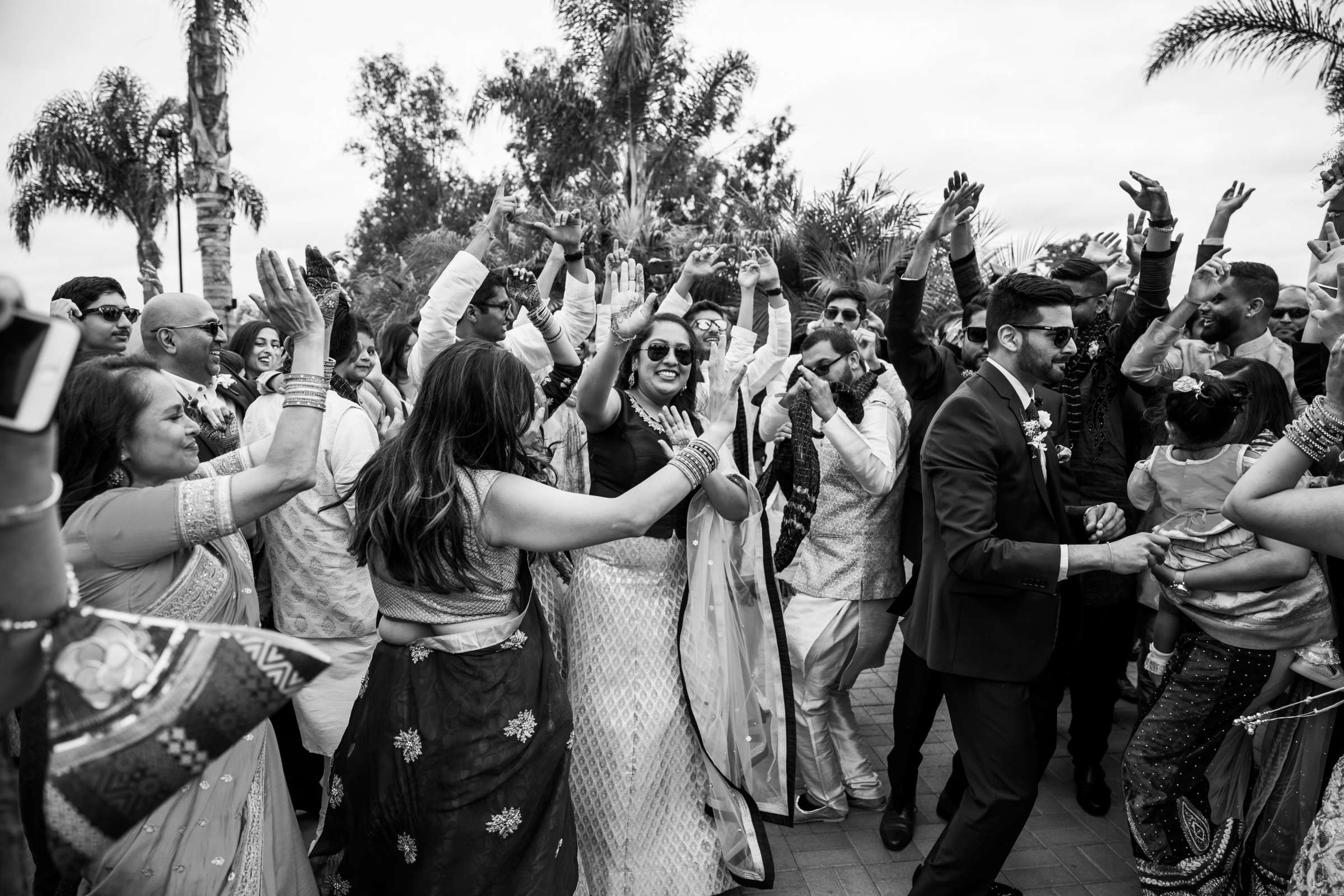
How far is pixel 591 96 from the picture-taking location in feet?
68.4

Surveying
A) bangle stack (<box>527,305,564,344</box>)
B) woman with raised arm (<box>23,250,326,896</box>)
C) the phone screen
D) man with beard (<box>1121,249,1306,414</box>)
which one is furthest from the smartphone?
man with beard (<box>1121,249,1306,414</box>)

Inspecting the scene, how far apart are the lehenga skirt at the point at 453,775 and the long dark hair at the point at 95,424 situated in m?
0.84

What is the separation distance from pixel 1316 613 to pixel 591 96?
20.3 m

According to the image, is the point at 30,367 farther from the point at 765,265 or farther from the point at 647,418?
the point at 765,265

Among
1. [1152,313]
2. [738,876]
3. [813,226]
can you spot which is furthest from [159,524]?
[813,226]

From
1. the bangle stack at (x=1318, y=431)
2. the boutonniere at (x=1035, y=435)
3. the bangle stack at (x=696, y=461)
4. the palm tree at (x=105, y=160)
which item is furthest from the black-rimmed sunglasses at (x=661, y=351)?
the palm tree at (x=105, y=160)

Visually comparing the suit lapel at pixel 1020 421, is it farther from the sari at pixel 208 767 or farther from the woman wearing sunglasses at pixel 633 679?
the sari at pixel 208 767

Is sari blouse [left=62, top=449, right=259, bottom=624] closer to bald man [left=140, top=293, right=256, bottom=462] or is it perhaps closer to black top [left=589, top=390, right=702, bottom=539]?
bald man [left=140, top=293, right=256, bottom=462]

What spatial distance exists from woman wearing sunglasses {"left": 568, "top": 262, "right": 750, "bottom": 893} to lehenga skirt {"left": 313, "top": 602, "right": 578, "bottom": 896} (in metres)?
0.53

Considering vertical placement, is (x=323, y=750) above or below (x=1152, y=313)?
below

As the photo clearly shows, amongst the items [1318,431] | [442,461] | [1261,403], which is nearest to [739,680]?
[442,461]

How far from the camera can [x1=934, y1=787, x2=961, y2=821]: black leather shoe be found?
3.74m

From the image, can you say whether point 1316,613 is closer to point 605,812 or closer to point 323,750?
point 605,812

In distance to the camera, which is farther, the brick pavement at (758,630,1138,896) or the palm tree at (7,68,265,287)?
the palm tree at (7,68,265,287)
